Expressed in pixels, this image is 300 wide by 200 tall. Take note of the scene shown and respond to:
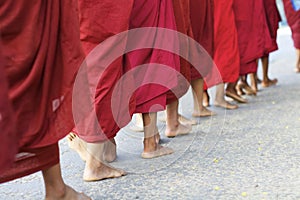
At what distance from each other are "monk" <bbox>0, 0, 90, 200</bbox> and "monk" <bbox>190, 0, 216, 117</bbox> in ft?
6.69

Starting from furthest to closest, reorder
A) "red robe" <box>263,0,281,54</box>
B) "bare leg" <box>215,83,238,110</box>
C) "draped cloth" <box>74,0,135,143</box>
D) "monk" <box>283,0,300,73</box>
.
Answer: "monk" <box>283,0,300,73</box>, "red robe" <box>263,0,281,54</box>, "bare leg" <box>215,83,238,110</box>, "draped cloth" <box>74,0,135,143</box>

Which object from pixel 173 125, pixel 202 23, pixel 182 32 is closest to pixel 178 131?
pixel 173 125

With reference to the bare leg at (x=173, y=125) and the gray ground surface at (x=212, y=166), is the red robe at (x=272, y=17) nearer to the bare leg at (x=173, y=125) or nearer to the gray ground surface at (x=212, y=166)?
the gray ground surface at (x=212, y=166)

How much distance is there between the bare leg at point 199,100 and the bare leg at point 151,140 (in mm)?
1081

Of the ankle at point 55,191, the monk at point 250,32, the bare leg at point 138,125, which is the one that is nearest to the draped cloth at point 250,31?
the monk at point 250,32

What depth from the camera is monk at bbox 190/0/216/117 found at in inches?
180

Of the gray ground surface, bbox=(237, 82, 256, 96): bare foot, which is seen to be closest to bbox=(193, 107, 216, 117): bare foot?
the gray ground surface

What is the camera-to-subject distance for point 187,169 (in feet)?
11.3

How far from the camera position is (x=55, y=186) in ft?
8.92

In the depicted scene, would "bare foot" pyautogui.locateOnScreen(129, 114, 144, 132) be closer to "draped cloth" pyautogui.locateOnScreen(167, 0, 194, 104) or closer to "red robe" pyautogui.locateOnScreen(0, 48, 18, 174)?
"draped cloth" pyautogui.locateOnScreen(167, 0, 194, 104)

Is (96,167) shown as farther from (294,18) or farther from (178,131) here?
(294,18)

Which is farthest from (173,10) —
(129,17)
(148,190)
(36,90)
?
(36,90)

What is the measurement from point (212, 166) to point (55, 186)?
3.49ft

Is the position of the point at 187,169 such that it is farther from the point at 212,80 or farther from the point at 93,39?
the point at 212,80
